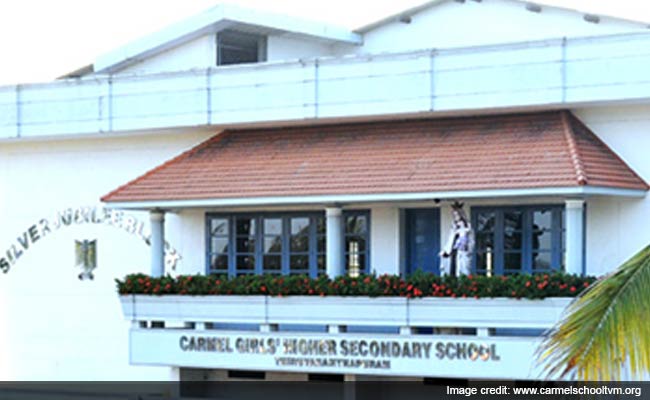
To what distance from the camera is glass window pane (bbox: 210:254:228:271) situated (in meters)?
26.2

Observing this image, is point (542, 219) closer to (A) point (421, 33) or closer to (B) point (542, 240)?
(B) point (542, 240)

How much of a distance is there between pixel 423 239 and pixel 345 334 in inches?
108

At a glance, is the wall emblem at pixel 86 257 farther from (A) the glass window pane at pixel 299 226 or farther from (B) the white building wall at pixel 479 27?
(B) the white building wall at pixel 479 27

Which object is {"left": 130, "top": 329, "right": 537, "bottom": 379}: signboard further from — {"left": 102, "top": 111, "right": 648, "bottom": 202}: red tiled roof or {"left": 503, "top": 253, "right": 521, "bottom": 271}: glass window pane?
{"left": 102, "top": 111, "right": 648, "bottom": 202}: red tiled roof

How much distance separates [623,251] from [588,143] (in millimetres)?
1895

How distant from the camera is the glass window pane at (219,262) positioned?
26234 millimetres

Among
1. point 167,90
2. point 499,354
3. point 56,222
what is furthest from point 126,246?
point 499,354

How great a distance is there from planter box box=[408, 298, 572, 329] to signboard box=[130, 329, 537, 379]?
0.25 m

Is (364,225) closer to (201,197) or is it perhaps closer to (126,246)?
(201,197)

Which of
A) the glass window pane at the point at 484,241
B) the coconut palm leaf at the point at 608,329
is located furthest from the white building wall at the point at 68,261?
the coconut palm leaf at the point at 608,329

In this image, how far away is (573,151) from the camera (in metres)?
21.7

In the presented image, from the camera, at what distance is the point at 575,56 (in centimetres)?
2192

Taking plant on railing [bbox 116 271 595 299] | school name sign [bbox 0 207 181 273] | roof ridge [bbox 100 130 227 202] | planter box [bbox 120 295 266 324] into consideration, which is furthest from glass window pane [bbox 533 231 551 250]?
school name sign [bbox 0 207 181 273]

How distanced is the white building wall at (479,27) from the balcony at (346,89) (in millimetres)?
4245
